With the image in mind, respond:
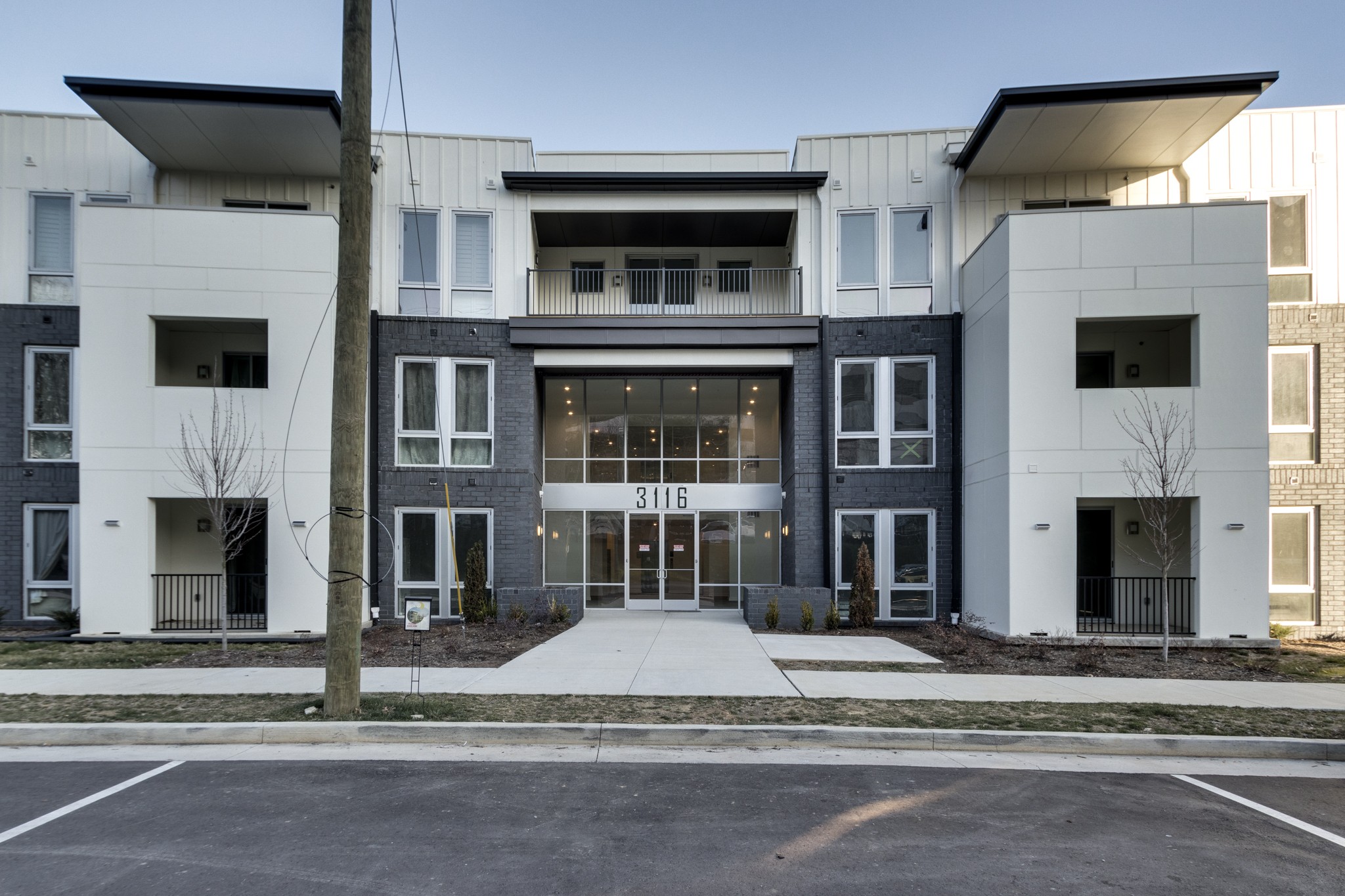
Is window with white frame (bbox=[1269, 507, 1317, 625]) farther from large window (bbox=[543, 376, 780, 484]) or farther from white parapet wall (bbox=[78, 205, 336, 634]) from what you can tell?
white parapet wall (bbox=[78, 205, 336, 634])

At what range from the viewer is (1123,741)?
7098mm

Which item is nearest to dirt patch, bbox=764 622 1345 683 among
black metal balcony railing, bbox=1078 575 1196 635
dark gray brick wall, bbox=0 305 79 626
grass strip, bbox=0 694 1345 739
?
black metal balcony railing, bbox=1078 575 1196 635

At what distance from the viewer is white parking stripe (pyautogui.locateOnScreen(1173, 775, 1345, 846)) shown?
17.0ft

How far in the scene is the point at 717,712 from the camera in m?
8.02

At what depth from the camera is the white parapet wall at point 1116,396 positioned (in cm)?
1302

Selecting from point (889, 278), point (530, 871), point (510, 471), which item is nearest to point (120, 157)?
point (510, 471)

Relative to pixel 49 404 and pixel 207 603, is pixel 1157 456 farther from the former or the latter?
pixel 49 404

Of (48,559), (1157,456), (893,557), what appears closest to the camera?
(1157,456)

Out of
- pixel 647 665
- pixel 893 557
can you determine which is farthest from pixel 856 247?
pixel 647 665

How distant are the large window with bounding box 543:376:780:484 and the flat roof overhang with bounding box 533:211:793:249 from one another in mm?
3538

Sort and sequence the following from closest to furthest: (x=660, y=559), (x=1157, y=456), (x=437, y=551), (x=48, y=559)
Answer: (x=1157, y=456)
(x=48, y=559)
(x=437, y=551)
(x=660, y=559)

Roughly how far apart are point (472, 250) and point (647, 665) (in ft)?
35.2

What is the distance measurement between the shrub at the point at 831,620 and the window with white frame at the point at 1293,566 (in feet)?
28.7

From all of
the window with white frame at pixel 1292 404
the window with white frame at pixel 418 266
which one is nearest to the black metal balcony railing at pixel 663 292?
the window with white frame at pixel 418 266
